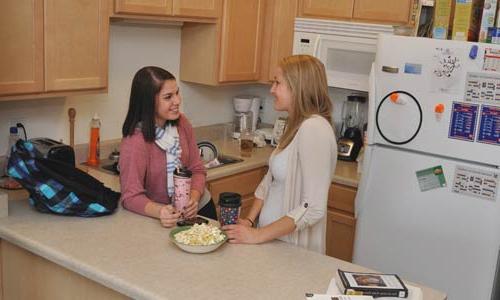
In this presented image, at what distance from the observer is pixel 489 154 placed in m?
2.76

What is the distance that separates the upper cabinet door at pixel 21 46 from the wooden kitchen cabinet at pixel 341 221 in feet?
5.62

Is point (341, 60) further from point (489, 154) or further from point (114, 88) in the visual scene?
point (114, 88)

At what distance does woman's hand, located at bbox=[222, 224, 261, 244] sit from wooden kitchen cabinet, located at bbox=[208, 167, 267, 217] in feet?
3.72

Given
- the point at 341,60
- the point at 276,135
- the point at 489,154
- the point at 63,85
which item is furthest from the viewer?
the point at 276,135

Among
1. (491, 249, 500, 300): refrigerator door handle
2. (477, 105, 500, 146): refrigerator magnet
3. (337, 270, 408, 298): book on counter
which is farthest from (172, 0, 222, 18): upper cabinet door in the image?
(491, 249, 500, 300): refrigerator door handle

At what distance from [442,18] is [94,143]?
6.22 feet

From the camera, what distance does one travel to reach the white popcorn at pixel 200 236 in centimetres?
196

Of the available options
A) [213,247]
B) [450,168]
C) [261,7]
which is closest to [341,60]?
[261,7]

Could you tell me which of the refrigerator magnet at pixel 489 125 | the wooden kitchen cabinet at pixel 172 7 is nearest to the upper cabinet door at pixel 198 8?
the wooden kitchen cabinet at pixel 172 7

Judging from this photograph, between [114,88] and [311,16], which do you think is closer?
[114,88]

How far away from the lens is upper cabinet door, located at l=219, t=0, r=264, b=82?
11.5 feet

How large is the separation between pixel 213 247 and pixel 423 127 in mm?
1407

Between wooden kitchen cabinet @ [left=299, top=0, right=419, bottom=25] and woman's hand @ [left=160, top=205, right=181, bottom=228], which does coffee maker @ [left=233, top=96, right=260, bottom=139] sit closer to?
wooden kitchen cabinet @ [left=299, top=0, right=419, bottom=25]

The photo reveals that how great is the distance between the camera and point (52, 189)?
87.2 inches
